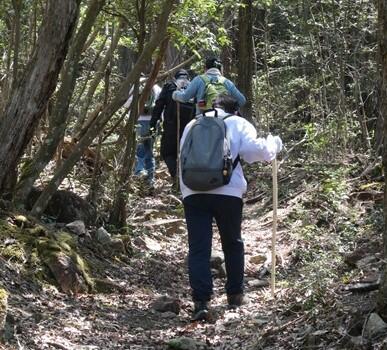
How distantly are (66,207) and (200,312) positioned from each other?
2733 mm

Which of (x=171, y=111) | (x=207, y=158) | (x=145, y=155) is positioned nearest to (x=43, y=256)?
(x=207, y=158)

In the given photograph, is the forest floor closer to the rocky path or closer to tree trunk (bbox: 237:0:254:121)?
the rocky path

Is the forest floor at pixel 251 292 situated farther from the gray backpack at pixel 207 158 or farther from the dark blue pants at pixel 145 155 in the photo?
the dark blue pants at pixel 145 155

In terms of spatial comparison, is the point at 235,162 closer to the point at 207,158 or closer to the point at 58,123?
the point at 207,158

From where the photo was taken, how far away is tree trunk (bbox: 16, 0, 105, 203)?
6789 mm

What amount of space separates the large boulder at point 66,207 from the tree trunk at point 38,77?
1504mm

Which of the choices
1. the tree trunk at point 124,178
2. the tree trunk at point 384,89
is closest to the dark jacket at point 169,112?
the tree trunk at point 124,178

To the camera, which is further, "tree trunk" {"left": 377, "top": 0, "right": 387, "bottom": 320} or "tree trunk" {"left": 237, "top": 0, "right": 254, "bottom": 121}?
"tree trunk" {"left": 237, "top": 0, "right": 254, "bottom": 121}

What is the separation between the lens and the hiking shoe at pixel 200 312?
18.7 feet

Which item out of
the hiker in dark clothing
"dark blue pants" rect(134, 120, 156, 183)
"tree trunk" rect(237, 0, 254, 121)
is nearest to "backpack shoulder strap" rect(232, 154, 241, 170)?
the hiker in dark clothing

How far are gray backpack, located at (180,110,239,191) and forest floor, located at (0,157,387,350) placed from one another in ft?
3.46


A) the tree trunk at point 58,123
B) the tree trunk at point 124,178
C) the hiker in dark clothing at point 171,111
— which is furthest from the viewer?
the hiker in dark clothing at point 171,111

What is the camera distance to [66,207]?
788 centimetres

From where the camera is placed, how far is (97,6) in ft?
22.9
